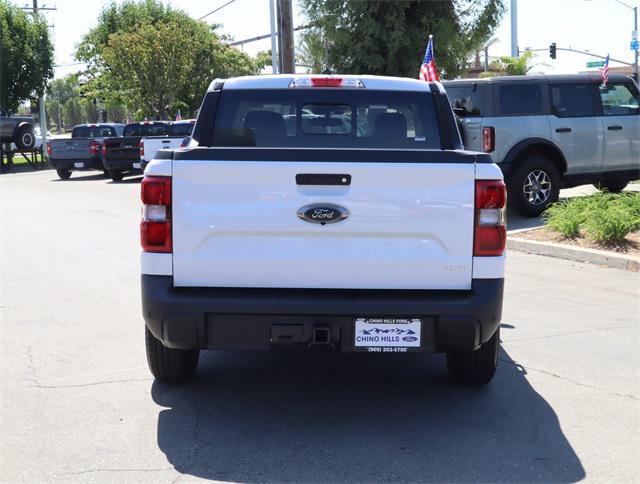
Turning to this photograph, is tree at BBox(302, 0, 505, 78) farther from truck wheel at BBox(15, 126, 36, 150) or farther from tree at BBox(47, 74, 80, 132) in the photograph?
tree at BBox(47, 74, 80, 132)

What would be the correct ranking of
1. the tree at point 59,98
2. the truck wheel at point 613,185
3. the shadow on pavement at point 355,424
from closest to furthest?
the shadow on pavement at point 355,424, the truck wheel at point 613,185, the tree at point 59,98

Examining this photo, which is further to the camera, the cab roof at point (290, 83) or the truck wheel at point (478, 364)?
the cab roof at point (290, 83)

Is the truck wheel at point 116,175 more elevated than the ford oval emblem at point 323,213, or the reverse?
the ford oval emblem at point 323,213

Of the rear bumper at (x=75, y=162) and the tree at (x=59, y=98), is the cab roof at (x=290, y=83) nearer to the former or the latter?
the rear bumper at (x=75, y=162)

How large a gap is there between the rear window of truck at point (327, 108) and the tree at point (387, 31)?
1703 centimetres

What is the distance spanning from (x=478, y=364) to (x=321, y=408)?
1010 millimetres

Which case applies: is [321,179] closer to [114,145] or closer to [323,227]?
[323,227]

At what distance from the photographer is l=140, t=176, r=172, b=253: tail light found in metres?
4.39

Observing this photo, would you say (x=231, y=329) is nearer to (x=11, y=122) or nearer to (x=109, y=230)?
(x=109, y=230)

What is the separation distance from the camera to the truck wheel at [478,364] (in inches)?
202

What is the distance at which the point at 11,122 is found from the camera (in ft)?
122

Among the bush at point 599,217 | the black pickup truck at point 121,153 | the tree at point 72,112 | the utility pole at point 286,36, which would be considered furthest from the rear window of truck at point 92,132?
the tree at point 72,112

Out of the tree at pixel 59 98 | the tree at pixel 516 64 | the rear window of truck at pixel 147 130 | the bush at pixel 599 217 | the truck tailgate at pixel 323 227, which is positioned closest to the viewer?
the truck tailgate at pixel 323 227

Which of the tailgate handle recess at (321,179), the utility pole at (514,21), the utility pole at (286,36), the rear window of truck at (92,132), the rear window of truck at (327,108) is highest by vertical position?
the utility pole at (514,21)
